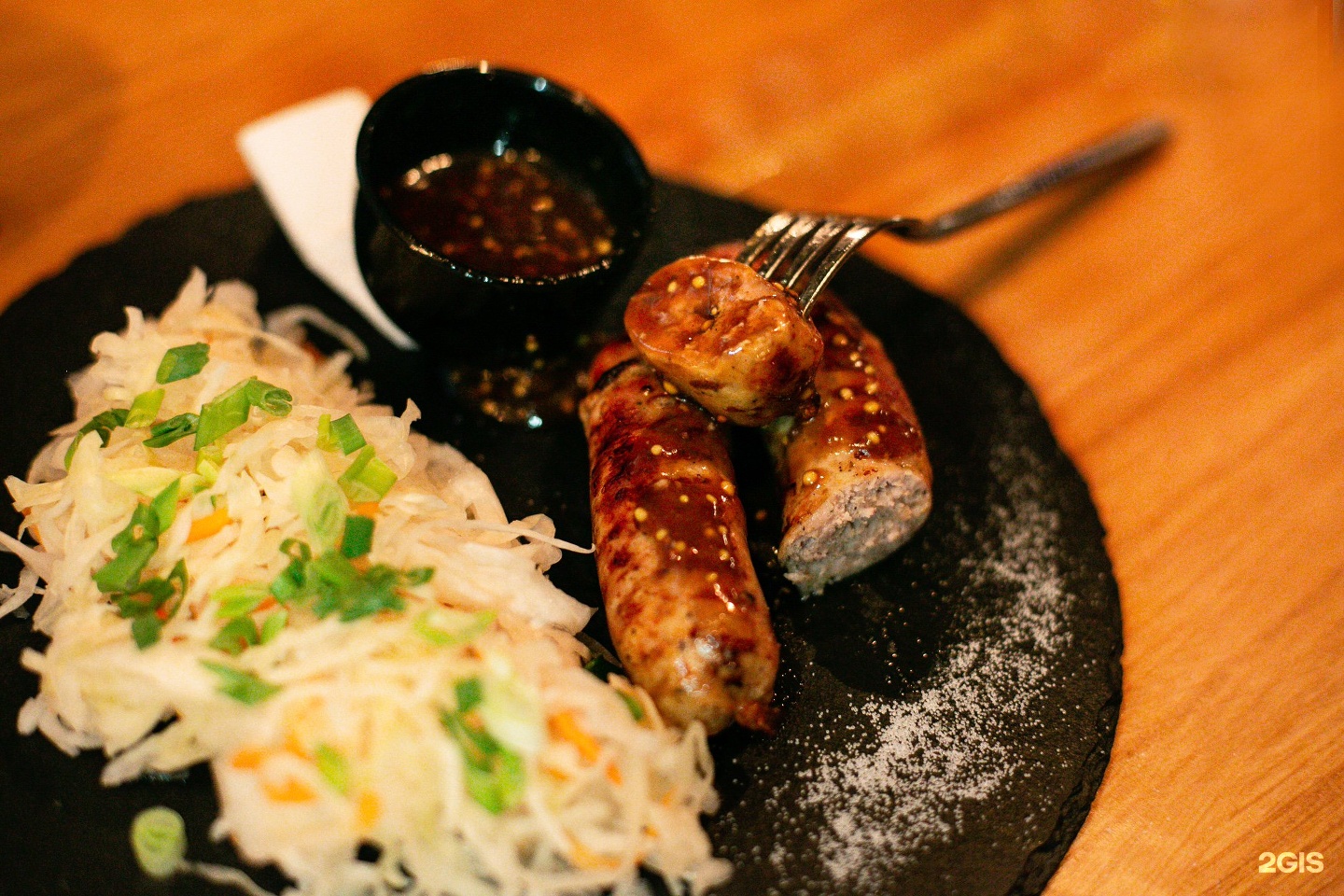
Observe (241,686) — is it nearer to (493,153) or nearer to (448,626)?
(448,626)

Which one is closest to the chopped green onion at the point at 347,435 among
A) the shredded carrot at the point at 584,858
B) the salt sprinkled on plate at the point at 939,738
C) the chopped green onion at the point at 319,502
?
the chopped green onion at the point at 319,502

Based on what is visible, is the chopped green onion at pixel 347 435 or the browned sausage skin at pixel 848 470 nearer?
the chopped green onion at pixel 347 435

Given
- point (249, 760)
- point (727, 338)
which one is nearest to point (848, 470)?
point (727, 338)

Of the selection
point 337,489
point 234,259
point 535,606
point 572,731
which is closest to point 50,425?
point 234,259

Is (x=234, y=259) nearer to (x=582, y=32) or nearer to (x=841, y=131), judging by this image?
(x=582, y=32)

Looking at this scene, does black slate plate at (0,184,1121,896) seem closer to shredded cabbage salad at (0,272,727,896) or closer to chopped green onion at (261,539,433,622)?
shredded cabbage salad at (0,272,727,896)

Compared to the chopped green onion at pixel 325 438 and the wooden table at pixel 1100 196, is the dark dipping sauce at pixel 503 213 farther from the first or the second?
the wooden table at pixel 1100 196
